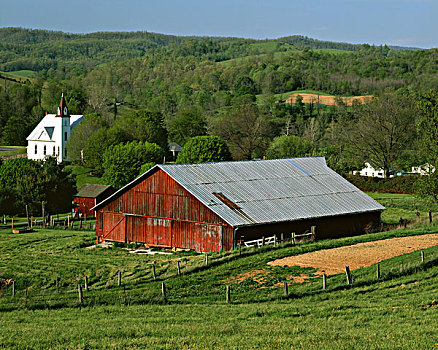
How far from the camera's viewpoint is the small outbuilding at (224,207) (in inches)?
1673

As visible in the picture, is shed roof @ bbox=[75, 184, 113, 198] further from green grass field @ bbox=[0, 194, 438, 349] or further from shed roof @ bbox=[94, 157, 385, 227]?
green grass field @ bbox=[0, 194, 438, 349]

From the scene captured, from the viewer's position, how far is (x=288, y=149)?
365 ft

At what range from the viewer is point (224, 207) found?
4291 cm

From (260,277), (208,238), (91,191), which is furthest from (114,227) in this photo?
(91,191)

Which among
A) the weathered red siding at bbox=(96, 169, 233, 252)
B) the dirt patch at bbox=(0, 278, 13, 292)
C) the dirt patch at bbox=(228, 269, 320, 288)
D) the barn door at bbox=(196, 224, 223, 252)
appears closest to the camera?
the dirt patch at bbox=(228, 269, 320, 288)

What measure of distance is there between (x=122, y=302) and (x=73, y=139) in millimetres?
94096

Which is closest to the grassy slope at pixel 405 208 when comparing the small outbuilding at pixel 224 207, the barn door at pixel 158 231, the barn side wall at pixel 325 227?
the barn side wall at pixel 325 227

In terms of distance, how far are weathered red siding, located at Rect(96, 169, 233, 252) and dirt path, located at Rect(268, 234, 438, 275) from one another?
7.70 meters

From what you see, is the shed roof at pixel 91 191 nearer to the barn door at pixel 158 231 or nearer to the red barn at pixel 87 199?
the red barn at pixel 87 199

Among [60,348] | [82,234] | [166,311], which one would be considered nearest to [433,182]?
[82,234]

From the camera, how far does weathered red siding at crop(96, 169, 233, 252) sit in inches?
1666

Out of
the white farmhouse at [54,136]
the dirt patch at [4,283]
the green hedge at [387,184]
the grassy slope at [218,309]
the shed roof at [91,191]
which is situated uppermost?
the white farmhouse at [54,136]

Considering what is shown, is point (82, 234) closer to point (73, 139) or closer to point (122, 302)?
point (122, 302)

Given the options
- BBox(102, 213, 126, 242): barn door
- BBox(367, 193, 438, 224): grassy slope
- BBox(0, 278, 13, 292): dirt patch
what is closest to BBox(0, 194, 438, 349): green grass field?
BBox(0, 278, 13, 292): dirt patch
